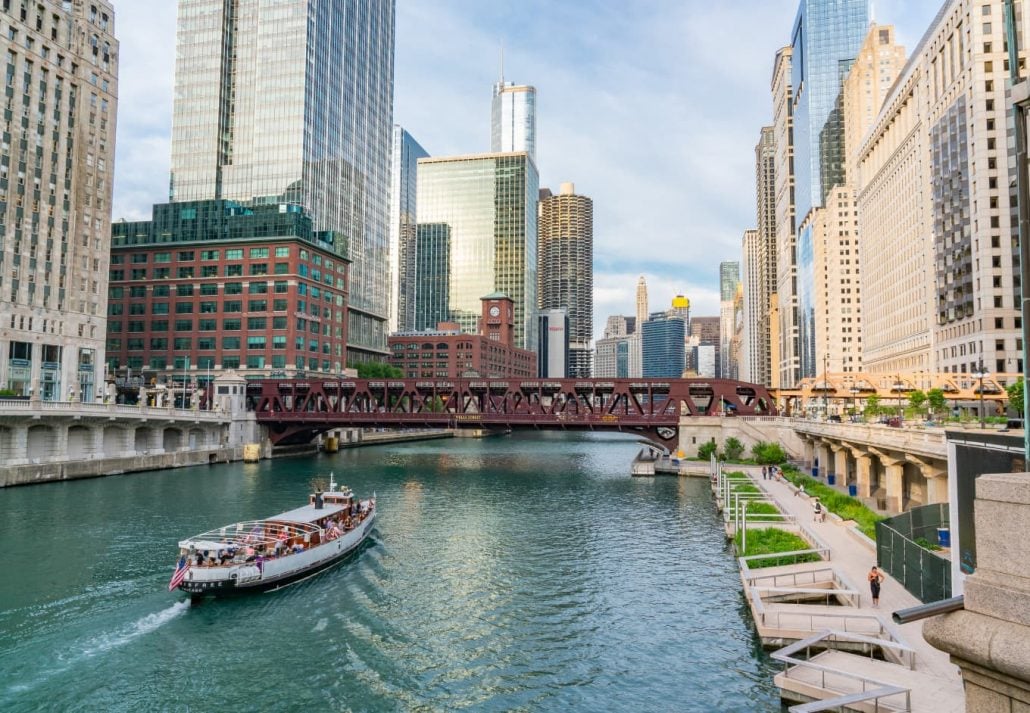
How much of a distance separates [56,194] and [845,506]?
401ft

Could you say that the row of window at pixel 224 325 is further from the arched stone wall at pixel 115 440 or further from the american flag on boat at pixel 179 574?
the american flag on boat at pixel 179 574

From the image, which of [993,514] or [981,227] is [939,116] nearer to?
[981,227]

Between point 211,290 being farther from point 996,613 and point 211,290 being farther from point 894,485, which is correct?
point 996,613

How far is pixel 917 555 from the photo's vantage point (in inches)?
1238

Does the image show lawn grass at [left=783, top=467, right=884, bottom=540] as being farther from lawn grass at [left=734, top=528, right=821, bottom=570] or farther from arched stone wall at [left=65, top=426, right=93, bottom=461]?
arched stone wall at [left=65, top=426, right=93, bottom=461]

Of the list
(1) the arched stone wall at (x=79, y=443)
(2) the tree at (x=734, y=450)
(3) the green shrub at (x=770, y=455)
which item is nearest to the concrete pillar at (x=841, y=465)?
(3) the green shrub at (x=770, y=455)

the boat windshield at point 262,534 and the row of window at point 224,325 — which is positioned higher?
the row of window at point 224,325

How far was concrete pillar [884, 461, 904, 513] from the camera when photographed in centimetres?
5669

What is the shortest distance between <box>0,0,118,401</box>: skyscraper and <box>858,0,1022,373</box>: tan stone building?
454ft

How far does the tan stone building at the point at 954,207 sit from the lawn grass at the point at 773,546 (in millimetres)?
69693

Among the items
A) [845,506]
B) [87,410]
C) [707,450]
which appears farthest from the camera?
[707,450]

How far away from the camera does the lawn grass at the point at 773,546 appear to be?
40588 millimetres

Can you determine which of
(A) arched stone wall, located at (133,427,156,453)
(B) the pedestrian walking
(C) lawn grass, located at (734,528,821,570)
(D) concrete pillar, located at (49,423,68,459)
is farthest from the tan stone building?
(D) concrete pillar, located at (49,423,68,459)

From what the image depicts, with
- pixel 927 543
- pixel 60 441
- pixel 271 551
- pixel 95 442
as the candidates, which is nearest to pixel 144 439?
pixel 95 442
